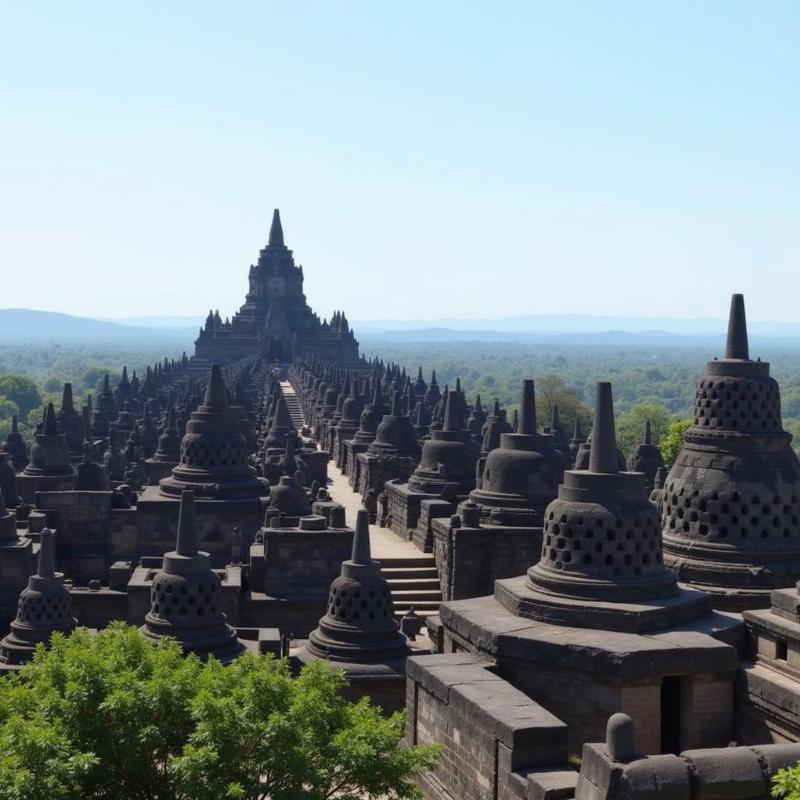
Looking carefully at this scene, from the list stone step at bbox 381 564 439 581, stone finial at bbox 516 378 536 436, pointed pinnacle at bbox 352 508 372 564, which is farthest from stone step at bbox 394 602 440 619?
pointed pinnacle at bbox 352 508 372 564

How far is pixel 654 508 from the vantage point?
59.3 feet

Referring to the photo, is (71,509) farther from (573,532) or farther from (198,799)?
(198,799)

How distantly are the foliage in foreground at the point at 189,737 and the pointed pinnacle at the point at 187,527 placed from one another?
6666 millimetres

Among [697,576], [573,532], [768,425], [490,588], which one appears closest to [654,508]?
[573,532]

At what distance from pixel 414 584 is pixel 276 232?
4072 inches

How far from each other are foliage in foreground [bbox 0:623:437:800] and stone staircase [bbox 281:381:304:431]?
1951 inches

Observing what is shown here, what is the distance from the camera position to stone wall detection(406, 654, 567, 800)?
13961 millimetres

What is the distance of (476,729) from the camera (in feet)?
48.9

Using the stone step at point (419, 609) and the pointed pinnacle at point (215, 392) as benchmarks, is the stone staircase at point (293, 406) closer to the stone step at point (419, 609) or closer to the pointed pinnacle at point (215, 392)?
the pointed pinnacle at point (215, 392)

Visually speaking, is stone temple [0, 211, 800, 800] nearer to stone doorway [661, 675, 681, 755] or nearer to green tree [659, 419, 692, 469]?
stone doorway [661, 675, 681, 755]

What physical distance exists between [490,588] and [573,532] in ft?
37.1

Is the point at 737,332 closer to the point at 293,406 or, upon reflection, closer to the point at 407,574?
the point at 407,574

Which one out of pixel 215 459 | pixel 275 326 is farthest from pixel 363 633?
pixel 275 326

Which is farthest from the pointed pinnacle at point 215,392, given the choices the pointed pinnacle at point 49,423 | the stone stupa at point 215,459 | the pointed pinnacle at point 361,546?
the pointed pinnacle at point 361,546
